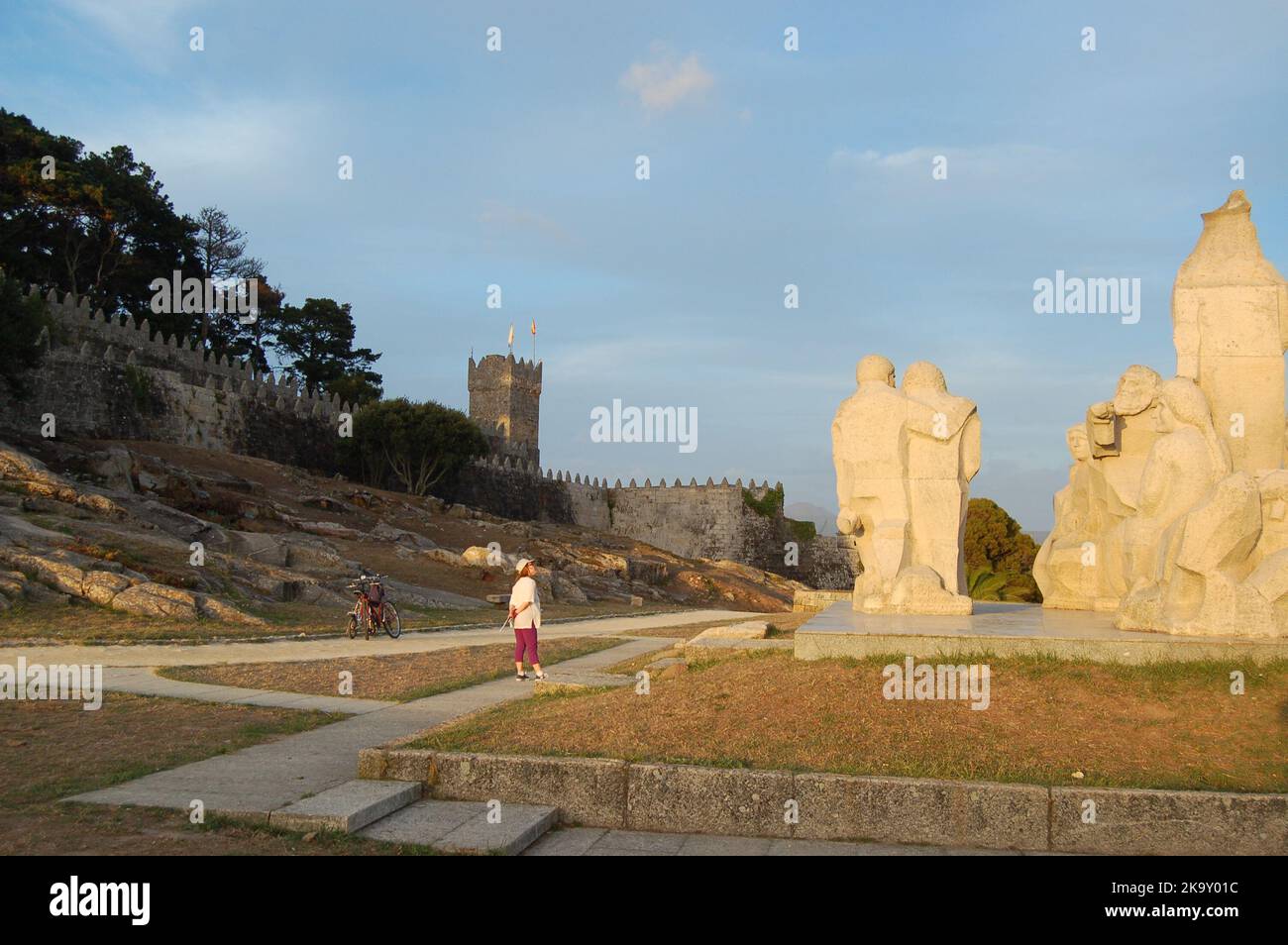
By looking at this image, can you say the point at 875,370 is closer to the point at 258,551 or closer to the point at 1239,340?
the point at 1239,340

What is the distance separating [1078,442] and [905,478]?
187cm

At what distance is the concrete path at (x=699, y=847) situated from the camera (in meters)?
4.90

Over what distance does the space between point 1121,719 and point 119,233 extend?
151 ft

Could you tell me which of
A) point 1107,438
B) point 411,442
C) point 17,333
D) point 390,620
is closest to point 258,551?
point 390,620

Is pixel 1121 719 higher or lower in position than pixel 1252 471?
lower

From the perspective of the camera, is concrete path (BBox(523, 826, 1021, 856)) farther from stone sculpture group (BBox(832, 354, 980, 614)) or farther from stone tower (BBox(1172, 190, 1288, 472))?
stone tower (BBox(1172, 190, 1288, 472))

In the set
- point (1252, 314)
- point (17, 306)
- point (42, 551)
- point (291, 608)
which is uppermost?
point (17, 306)

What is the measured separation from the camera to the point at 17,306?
27000 millimetres

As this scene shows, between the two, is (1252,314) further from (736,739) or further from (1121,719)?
(736,739)

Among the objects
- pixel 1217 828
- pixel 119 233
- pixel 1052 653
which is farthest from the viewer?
pixel 119 233

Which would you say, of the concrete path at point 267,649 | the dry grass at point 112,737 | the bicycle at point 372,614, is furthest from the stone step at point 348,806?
the bicycle at point 372,614
